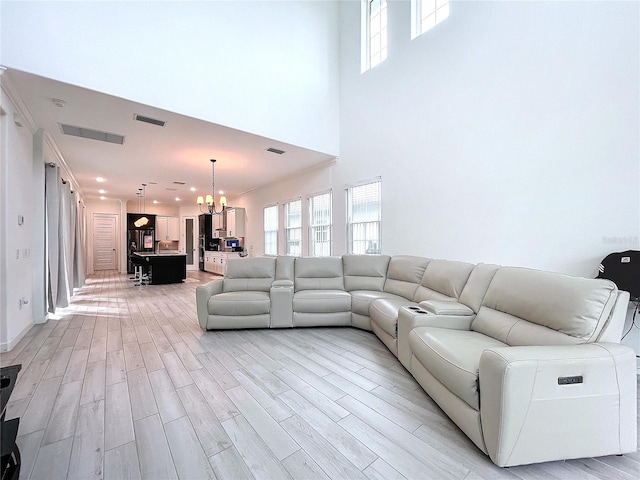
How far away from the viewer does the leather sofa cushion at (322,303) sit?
3676 mm

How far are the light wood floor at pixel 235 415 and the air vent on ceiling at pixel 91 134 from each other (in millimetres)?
3063

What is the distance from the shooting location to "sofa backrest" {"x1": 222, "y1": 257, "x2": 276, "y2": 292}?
4055 mm

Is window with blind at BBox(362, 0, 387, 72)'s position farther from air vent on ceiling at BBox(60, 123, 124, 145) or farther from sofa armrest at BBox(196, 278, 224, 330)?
sofa armrest at BBox(196, 278, 224, 330)

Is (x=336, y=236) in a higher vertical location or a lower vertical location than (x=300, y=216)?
lower

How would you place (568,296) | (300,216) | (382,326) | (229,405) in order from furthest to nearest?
(300,216)
(382,326)
(229,405)
(568,296)

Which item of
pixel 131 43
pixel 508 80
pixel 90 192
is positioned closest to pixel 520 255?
pixel 508 80

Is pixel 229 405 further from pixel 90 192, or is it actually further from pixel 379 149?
pixel 90 192

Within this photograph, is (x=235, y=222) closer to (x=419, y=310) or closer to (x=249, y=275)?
(x=249, y=275)

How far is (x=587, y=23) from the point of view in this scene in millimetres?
2621

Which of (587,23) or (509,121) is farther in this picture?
(509,121)

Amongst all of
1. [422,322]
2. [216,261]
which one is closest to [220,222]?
[216,261]

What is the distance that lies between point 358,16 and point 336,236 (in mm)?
4475

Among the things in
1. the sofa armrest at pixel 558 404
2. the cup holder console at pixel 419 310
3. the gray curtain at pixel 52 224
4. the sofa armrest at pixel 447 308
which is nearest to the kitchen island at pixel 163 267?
the gray curtain at pixel 52 224

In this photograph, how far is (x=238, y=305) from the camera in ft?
11.6
